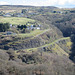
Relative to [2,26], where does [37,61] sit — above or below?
below

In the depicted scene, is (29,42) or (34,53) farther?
(29,42)

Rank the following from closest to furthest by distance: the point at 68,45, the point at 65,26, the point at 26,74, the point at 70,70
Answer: the point at 26,74
the point at 70,70
the point at 68,45
the point at 65,26

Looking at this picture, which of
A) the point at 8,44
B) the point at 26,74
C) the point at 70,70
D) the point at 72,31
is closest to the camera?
the point at 26,74

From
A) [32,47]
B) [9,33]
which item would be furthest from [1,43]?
Answer: [32,47]

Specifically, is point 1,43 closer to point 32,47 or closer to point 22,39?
point 22,39

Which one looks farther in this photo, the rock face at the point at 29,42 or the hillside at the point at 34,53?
the rock face at the point at 29,42

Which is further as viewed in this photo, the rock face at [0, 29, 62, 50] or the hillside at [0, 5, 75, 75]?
the rock face at [0, 29, 62, 50]

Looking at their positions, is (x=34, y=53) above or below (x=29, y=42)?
above

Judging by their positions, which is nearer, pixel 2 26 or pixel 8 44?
pixel 8 44

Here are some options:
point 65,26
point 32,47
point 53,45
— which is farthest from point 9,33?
point 65,26

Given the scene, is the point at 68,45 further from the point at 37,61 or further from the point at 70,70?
the point at 70,70
